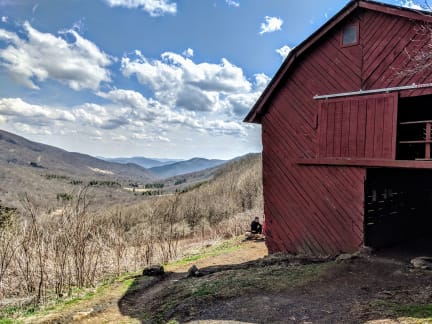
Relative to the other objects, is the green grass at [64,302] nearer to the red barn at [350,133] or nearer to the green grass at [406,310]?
the red barn at [350,133]

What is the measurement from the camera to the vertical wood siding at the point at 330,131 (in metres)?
10.7

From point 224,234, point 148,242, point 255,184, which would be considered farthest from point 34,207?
point 255,184

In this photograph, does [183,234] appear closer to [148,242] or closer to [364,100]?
[148,242]

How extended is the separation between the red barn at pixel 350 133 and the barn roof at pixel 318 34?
30mm

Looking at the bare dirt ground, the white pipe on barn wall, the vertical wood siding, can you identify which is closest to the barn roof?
the vertical wood siding

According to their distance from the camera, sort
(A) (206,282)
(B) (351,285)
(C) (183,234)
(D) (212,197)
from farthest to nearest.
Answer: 1. (D) (212,197)
2. (C) (183,234)
3. (A) (206,282)
4. (B) (351,285)

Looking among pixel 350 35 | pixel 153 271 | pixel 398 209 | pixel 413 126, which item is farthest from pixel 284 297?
pixel 350 35

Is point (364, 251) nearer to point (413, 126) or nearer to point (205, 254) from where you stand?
point (413, 126)

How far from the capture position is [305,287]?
8859 millimetres

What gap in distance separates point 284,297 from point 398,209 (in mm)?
7112

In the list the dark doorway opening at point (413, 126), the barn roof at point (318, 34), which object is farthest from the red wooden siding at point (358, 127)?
the barn roof at point (318, 34)

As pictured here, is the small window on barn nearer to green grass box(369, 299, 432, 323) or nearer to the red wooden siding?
the red wooden siding

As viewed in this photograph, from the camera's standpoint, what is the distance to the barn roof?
33.3 ft

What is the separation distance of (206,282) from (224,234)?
548 inches
